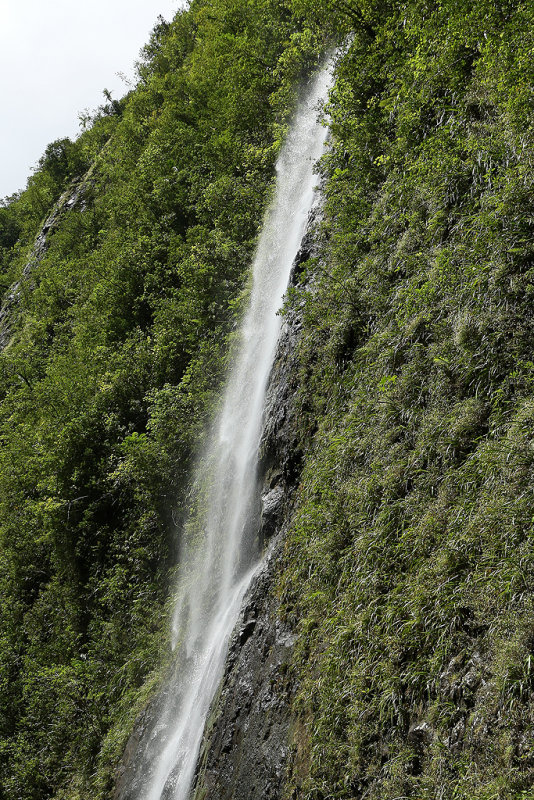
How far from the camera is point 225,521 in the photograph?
10328 mm

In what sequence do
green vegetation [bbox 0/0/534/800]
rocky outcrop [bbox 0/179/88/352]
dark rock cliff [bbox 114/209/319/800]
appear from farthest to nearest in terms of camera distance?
1. rocky outcrop [bbox 0/179/88/352]
2. dark rock cliff [bbox 114/209/319/800]
3. green vegetation [bbox 0/0/534/800]

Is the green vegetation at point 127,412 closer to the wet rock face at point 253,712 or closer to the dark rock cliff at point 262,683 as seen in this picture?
the dark rock cliff at point 262,683

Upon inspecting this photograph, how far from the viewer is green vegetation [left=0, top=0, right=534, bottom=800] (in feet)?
13.9

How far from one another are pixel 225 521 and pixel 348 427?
4.10m

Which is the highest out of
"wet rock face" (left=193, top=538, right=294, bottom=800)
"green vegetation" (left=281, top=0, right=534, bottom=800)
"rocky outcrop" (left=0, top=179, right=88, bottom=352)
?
"rocky outcrop" (left=0, top=179, right=88, bottom=352)

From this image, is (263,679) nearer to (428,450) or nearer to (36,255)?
(428,450)

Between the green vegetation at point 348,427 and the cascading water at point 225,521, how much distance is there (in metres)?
1.03

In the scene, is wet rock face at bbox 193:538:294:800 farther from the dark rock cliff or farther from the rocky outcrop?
the rocky outcrop

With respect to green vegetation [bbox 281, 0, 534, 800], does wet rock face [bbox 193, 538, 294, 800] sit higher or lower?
lower

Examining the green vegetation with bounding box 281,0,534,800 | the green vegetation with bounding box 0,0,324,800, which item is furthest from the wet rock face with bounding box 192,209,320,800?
the green vegetation with bounding box 0,0,324,800

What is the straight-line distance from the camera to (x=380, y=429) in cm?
621

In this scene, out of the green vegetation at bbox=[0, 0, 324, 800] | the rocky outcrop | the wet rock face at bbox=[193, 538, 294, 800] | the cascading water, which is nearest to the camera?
the wet rock face at bbox=[193, 538, 294, 800]

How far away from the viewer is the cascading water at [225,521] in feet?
28.0

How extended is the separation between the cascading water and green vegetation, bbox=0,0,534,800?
103 centimetres
